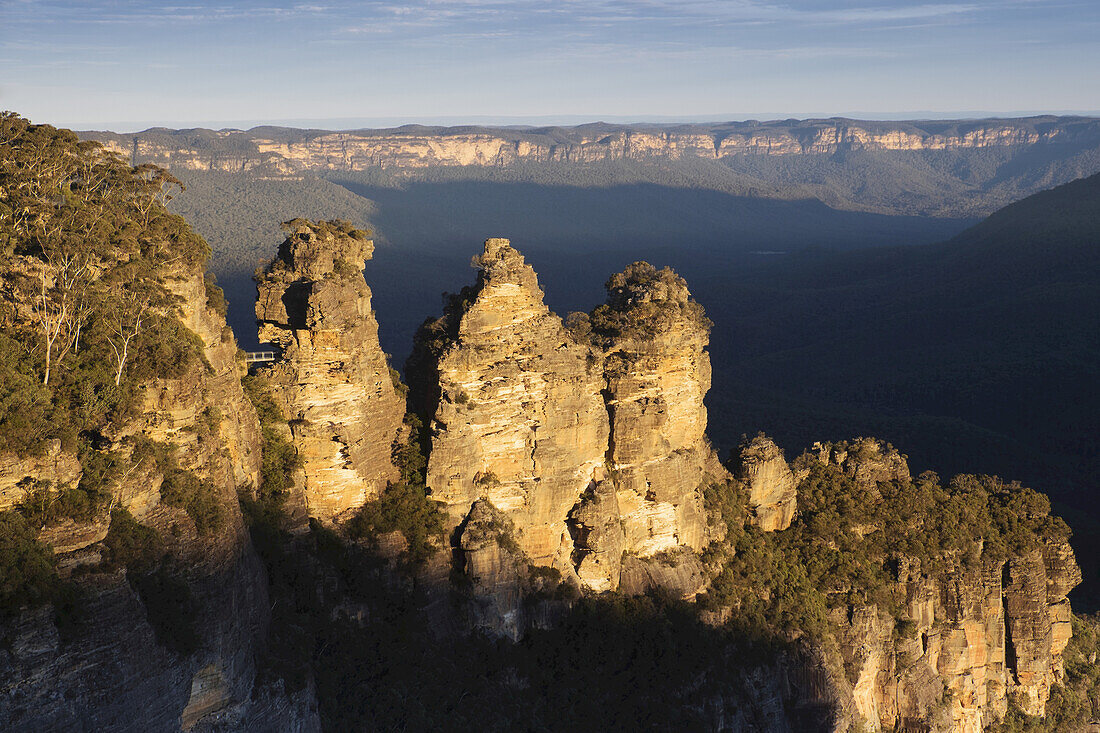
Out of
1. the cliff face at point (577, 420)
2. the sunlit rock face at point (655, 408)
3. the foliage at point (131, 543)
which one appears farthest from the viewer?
the sunlit rock face at point (655, 408)

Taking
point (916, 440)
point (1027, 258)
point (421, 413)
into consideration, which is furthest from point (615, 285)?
point (1027, 258)

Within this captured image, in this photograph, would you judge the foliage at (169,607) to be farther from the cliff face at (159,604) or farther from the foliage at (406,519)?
the foliage at (406,519)

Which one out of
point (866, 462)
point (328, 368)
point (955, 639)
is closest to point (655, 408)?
point (328, 368)

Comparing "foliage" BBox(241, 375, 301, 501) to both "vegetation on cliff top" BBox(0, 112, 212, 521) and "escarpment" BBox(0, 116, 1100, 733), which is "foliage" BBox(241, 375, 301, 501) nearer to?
→ "escarpment" BBox(0, 116, 1100, 733)

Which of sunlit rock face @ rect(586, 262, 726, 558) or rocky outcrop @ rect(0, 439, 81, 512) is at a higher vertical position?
rocky outcrop @ rect(0, 439, 81, 512)

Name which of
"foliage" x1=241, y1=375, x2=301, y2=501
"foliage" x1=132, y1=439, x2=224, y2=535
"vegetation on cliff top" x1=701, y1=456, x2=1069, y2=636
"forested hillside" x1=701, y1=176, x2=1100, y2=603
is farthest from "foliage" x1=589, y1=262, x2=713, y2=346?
"forested hillside" x1=701, y1=176, x2=1100, y2=603

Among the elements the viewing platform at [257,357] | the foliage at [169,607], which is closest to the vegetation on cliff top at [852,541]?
the viewing platform at [257,357]
